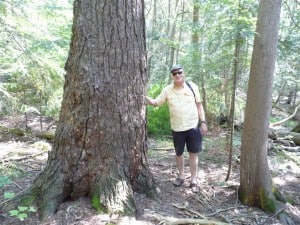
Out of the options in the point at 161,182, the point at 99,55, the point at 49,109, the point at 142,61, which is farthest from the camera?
the point at 49,109

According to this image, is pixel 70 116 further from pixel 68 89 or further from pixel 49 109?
pixel 49 109

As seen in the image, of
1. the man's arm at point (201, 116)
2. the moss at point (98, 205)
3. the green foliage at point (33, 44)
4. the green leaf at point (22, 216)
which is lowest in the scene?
the green leaf at point (22, 216)

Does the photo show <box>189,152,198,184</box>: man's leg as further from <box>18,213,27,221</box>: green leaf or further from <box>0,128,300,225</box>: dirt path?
<box>18,213,27,221</box>: green leaf

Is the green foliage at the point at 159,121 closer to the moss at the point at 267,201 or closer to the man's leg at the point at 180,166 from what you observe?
the man's leg at the point at 180,166

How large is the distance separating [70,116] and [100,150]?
517mm

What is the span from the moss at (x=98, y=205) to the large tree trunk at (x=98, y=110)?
0.01 m

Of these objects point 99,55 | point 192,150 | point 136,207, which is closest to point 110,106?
point 99,55

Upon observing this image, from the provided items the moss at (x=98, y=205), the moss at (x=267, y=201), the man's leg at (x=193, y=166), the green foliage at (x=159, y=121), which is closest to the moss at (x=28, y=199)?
the moss at (x=98, y=205)

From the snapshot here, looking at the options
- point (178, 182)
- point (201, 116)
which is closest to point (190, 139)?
point (201, 116)

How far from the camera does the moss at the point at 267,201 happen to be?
16.9 ft

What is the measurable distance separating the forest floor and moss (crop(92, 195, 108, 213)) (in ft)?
0.18

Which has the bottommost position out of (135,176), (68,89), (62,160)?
(135,176)

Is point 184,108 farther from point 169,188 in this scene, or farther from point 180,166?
point 169,188

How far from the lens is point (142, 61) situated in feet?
12.7
